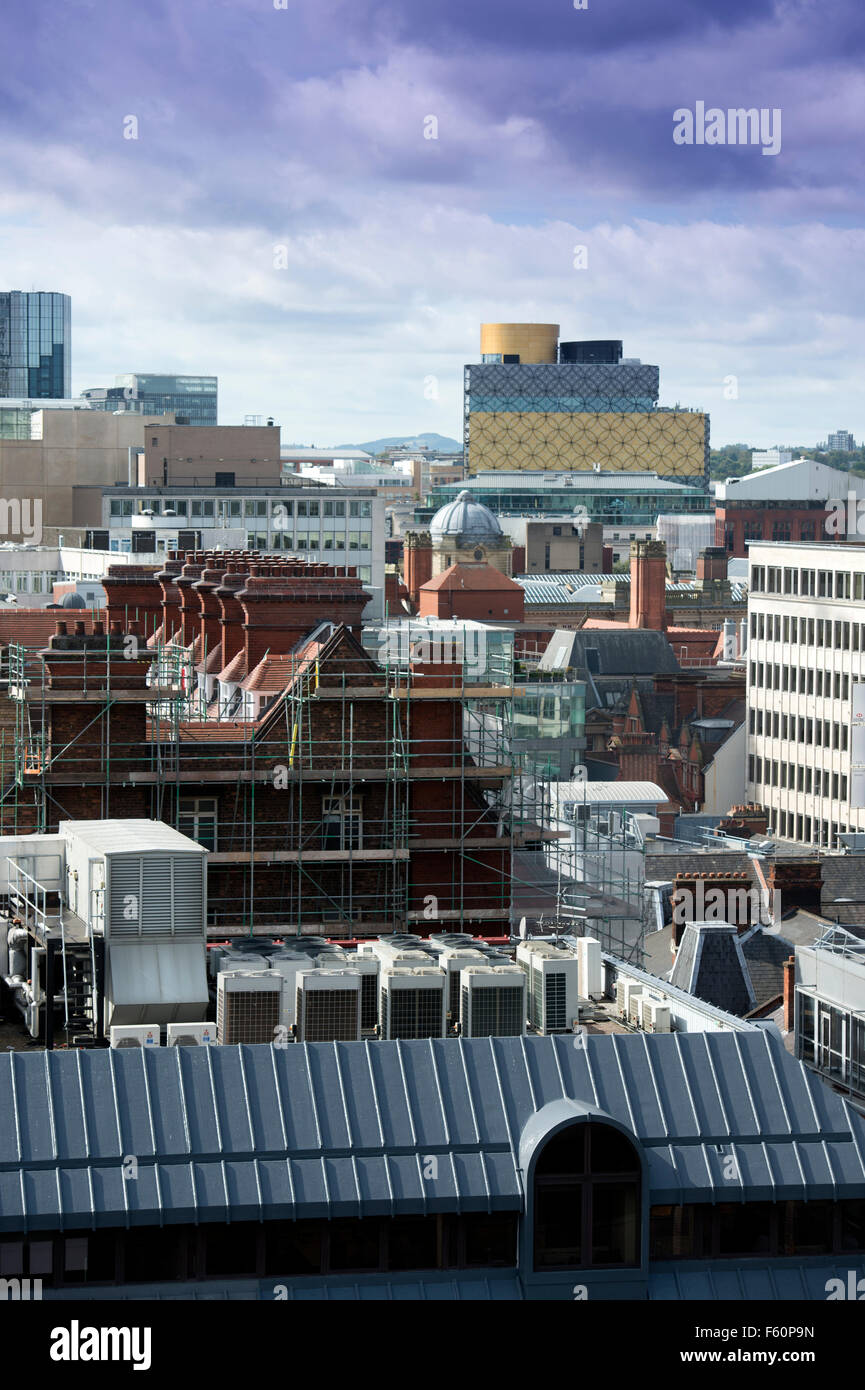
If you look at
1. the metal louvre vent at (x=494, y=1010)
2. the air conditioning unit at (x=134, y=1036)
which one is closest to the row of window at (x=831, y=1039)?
the metal louvre vent at (x=494, y=1010)

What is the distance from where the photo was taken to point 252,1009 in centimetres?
2519

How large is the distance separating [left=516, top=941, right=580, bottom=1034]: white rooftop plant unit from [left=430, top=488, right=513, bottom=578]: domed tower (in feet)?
480

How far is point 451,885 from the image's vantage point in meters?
40.7

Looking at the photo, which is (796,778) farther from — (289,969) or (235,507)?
(289,969)

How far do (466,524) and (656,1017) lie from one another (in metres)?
153

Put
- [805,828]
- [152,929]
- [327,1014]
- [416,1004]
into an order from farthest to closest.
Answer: [805,828]
[152,929]
[416,1004]
[327,1014]

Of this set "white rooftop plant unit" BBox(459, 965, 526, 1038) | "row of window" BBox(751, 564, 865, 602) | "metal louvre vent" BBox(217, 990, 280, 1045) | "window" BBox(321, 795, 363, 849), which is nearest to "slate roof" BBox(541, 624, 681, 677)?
"row of window" BBox(751, 564, 865, 602)

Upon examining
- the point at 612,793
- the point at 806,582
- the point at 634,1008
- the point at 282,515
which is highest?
the point at 282,515

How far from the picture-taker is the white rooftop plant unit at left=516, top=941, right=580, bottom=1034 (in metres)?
26.6

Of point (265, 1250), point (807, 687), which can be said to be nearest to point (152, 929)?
point (265, 1250)

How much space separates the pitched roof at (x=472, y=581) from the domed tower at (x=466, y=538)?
2526 cm

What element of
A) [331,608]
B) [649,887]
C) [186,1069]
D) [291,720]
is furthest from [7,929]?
[649,887]
